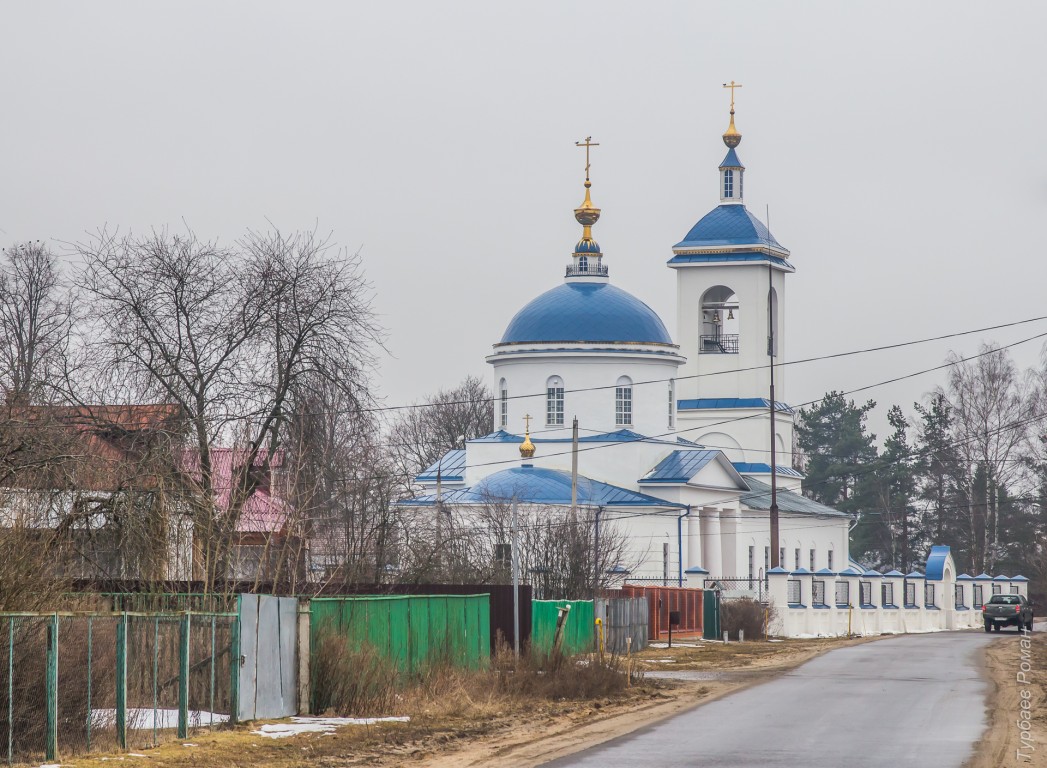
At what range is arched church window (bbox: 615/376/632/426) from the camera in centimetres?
6288

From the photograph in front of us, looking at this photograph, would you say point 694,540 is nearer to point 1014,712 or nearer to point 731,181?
point 731,181

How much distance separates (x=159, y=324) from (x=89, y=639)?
16.0 meters

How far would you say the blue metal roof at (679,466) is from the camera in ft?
205

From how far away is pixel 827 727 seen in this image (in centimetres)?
2044

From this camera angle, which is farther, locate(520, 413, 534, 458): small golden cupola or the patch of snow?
locate(520, 413, 534, 458): small golden cupola

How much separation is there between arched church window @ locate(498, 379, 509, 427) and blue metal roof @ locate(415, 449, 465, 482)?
8.47ft

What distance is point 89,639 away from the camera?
1730 cm

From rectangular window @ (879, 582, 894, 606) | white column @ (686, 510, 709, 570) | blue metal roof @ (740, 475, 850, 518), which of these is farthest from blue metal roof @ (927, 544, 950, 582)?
white column @ (686, 510, 709, 570)

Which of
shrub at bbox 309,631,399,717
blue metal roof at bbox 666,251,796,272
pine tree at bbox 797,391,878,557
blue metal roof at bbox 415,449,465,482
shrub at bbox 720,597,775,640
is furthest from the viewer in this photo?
pine tree at bbox 797,391,878,557

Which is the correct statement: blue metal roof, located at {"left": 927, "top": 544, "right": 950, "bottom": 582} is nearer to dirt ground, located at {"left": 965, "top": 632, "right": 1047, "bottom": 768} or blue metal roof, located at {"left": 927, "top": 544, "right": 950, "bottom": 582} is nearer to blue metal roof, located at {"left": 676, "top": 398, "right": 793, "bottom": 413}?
blue metal roof, located at {"left": 676, "top": 398, "right": 793, "bottom": 413}

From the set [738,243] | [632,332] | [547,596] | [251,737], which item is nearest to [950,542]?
[738,243]

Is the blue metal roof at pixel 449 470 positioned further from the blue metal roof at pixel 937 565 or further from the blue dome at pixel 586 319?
the blue metal roof at pixel 937 565

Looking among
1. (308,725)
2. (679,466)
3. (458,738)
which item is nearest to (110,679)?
(308,725)

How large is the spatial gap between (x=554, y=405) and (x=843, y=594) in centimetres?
1223
